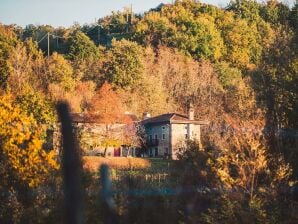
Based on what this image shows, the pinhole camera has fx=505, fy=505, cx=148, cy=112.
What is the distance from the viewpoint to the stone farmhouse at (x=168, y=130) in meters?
36.8

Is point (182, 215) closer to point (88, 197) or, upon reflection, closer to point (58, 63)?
point (88, 197)

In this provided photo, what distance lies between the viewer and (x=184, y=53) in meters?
56.7

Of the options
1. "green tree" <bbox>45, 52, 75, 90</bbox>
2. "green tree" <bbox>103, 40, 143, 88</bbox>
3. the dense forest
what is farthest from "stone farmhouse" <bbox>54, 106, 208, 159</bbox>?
"green tree" <bbox>45, 52, 75, 90</bbox>

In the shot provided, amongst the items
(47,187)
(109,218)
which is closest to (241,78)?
(47,187)

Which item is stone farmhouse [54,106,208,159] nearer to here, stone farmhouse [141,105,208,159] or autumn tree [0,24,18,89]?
stone farmhouse [141,105,208,159]

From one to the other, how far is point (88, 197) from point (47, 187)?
128 cm

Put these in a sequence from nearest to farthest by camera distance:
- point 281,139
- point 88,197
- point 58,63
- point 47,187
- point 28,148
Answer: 1. point 88,197
2. point 47,187
3. point 28,148
4. point 281,139
5. point 58,63

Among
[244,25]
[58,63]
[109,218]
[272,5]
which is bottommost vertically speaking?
[109,218]

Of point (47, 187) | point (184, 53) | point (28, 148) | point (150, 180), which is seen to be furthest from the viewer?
point (184, 53)

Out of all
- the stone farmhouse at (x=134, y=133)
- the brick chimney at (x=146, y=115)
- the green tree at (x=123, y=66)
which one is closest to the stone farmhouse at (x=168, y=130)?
the stone farmhouse at (x=134, y=133)

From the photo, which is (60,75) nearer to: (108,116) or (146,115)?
(146,115)

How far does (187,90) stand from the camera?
164ft

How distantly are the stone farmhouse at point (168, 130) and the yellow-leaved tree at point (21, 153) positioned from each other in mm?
24179

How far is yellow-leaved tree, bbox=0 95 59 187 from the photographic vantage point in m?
10.9
